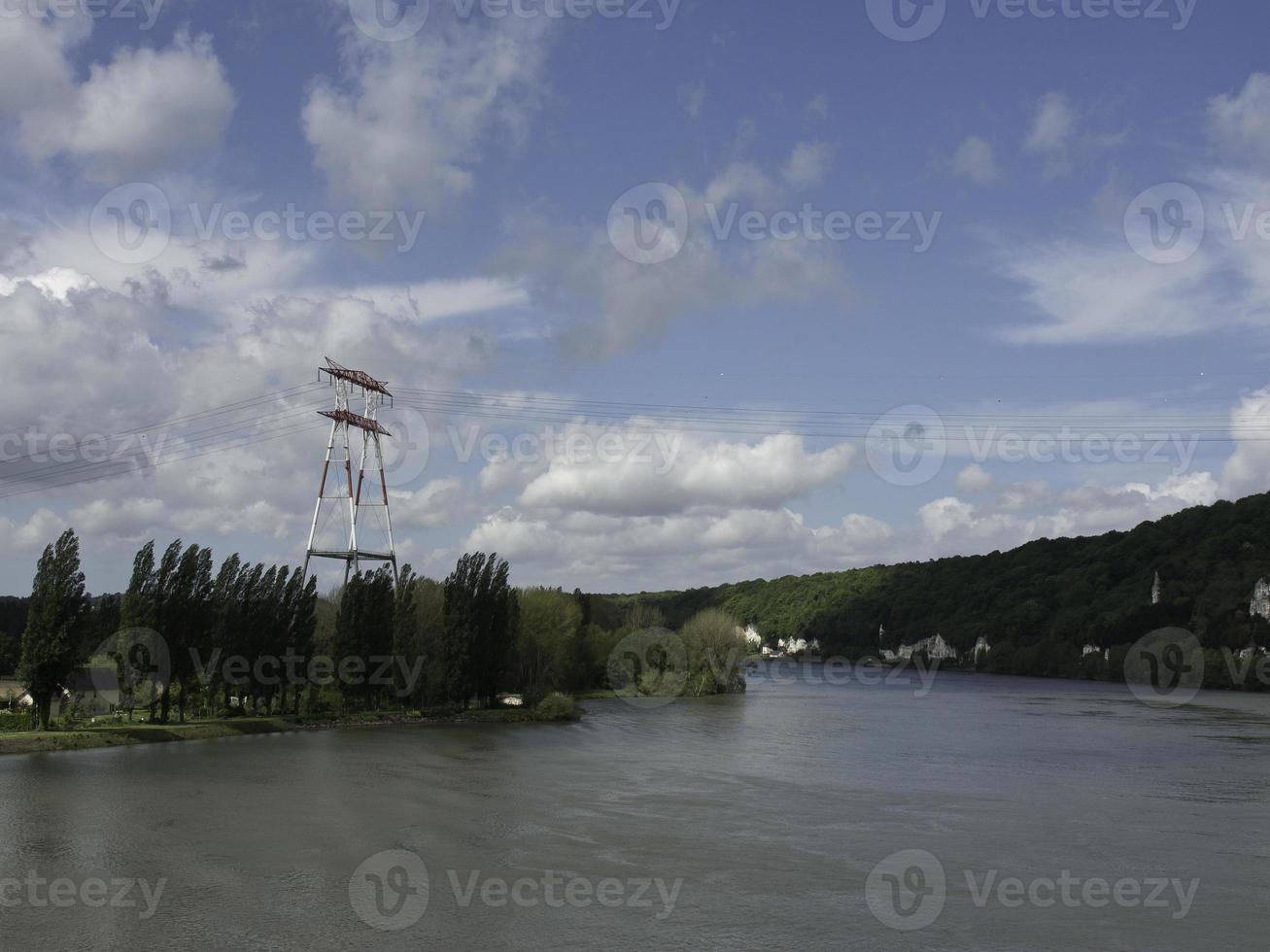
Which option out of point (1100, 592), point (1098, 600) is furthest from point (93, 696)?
point (1100, 592)

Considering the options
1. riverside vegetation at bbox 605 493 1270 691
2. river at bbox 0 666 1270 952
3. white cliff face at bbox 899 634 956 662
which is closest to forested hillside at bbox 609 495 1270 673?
riverside vegetation at bbox 605 493 1270 691

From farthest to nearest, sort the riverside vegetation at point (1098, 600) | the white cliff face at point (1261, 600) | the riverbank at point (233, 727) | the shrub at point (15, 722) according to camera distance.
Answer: the riverside vegetation at point (1098, 600), the white cliff face at point (1261, 600), the shrub at point (15, 722), the riverbank at point (233, 727)

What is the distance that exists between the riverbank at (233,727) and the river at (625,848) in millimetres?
1685

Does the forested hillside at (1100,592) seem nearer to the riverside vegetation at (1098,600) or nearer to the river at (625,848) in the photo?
the riverside vegetation at (1098,600)

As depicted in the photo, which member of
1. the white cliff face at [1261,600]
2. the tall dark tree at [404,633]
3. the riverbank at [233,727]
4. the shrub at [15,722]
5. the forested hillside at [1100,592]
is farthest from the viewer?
the forested hillside at [1100,592]

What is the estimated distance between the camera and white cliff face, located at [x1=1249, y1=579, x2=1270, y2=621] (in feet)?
404

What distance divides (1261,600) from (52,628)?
413 feet

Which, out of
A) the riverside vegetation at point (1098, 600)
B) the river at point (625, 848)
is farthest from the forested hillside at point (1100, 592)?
the river at point (625, 848)

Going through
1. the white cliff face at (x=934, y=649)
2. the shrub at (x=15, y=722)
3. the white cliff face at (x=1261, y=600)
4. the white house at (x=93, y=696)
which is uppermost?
the white cliff face at (x=1261, y=600)

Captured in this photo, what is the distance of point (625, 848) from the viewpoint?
26703 millimetres

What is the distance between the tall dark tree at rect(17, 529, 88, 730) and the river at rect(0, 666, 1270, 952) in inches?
181

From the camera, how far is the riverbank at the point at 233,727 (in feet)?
141

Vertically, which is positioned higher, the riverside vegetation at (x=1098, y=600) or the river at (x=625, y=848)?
the riverside vegetation at (x=1098, y=600)

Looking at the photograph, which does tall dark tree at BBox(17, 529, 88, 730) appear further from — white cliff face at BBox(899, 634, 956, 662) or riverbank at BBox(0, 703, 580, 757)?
white cliff face at BBox(899, 634, 956, 662)
